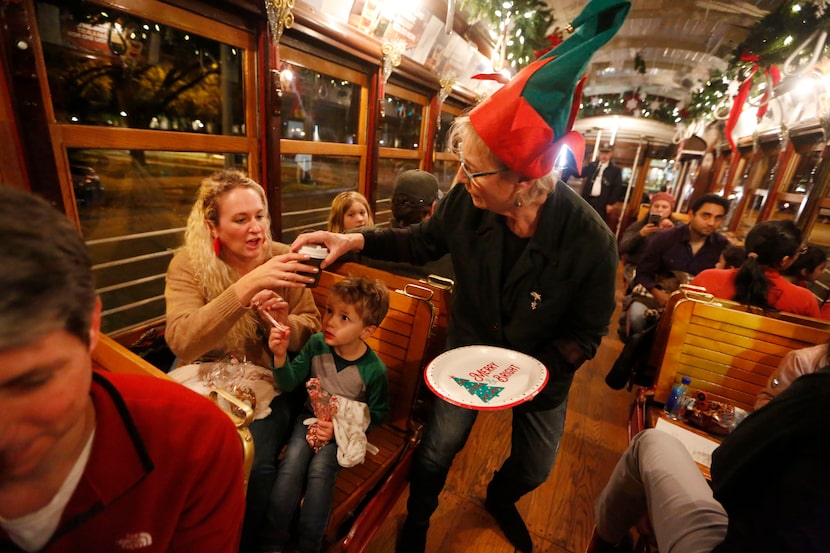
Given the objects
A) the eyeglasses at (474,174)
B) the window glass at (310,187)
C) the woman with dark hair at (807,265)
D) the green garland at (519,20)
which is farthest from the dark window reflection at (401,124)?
the woman with dark hair at (807,265)

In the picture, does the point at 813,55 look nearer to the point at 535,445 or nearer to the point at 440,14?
the point at 440,14

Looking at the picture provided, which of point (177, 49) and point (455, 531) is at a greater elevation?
point (177, 49)

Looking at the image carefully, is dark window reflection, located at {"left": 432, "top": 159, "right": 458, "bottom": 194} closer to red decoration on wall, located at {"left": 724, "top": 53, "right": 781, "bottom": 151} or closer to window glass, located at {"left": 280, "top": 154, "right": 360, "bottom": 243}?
window glass, located at {"left": 280, "top": 154, "right": 360, "bottom": 243}

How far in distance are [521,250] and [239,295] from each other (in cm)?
107

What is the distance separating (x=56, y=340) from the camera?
443 mm

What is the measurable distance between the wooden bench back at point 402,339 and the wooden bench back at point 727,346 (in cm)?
140

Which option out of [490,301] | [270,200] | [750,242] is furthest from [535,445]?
[270,200]

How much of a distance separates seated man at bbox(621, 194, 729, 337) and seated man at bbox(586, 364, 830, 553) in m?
2.12

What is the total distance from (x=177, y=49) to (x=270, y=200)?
1067 mm

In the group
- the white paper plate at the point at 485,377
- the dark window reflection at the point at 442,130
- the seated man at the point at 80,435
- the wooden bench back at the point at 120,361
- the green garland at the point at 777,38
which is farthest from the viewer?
the dark window reflection at the point at 442,130

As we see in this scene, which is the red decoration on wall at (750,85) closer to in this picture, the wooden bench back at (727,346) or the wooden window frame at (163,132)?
the wooden bench back at (727,346)

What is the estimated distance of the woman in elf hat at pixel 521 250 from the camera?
115 cm

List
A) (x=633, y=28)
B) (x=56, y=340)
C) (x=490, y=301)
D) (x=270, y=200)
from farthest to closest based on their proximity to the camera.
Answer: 1. (x=633, y=28)
2. (x=270, y=200)
3. (x=490, y=301)
4. (x=56, y=340)

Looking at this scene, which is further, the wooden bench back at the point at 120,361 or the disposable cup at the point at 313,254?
the disposable cup at the point at 313,254
